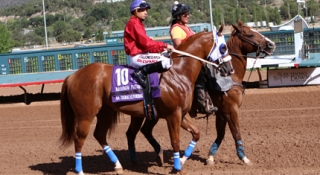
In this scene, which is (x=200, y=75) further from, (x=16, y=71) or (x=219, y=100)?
(x=16, y=71)

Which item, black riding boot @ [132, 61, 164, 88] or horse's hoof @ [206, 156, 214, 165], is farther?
horse's hoof @ [206, 156, 214, 165]

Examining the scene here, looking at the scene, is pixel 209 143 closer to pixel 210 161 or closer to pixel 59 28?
pixel 210 161

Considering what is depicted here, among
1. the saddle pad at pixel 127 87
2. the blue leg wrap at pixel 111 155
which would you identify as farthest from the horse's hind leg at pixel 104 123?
the saddle pad at pixel 127 87

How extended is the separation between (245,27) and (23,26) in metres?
91.4

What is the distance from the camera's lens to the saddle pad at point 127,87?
7398mm

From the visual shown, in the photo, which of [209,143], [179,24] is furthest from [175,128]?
[209,143]

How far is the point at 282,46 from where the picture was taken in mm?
20625

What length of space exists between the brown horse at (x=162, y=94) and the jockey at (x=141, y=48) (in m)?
0.21

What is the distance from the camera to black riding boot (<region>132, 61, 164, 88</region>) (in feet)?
24.2

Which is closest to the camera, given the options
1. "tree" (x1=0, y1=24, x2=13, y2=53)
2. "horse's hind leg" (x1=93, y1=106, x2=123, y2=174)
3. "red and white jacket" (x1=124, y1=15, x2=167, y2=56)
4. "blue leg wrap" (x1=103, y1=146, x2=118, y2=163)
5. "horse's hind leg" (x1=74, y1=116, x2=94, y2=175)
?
"red and white jacket" (x1=124, y1=15, x2=167, y2=56)

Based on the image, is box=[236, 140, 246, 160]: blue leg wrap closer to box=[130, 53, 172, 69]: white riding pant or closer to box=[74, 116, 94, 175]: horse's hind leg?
box=[130, 53, 172, 69]: white riding pant

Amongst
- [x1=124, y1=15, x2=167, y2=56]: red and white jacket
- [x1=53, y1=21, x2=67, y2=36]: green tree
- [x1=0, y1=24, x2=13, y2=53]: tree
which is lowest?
[x1=53, y1=21, x2=67, y2=36]: green tree

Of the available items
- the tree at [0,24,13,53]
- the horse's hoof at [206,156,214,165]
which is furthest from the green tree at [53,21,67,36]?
the horse's hoof at [206,156,214,165]

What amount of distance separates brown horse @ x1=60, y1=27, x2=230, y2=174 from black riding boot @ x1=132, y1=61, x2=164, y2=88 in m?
0.18
